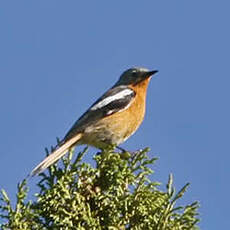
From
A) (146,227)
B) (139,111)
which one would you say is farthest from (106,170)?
(139,111)

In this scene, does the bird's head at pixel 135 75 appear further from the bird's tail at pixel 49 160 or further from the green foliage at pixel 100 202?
the green foliage at pixel 100 202

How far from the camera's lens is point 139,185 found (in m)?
4.92

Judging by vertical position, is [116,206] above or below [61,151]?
below

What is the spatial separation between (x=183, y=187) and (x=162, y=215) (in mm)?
287

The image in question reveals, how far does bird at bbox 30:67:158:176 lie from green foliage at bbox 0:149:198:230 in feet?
6.89

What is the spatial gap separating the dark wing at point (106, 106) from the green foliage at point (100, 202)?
2675 millimetres

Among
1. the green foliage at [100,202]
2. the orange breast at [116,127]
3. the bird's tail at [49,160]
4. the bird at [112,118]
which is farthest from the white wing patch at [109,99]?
the green foliage at [100,202]

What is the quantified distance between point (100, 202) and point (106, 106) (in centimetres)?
355

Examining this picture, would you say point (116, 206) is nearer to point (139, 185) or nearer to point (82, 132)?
point (139, 185)

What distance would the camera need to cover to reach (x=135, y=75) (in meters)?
9.08

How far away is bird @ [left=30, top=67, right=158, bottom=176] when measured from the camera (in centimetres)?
771

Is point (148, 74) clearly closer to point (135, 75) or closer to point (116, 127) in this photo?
point (135, 75)

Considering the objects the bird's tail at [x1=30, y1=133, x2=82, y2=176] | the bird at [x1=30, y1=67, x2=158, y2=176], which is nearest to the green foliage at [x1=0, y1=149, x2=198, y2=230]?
the bird's tail at [x1=30, y1=133, x2=82, y2=176]

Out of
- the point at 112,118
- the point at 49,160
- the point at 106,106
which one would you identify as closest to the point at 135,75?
the point at 106,106
